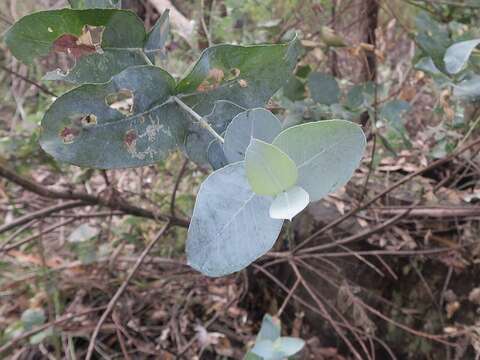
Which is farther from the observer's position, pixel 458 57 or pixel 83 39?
pixel 458 57

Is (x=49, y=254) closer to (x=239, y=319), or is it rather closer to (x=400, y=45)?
(x=239, y=319)

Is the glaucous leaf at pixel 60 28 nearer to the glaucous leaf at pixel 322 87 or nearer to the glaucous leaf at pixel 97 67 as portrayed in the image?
the glaucous leaf at pixel 97 67

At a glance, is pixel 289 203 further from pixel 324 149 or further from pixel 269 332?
pixel 269 332

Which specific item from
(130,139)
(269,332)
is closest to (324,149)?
(130,139)

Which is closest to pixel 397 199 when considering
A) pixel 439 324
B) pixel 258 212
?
pixel 439 324

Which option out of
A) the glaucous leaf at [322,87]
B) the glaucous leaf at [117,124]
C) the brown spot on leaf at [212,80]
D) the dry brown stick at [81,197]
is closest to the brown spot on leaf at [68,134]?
the glaucous leaf at [117,124]
